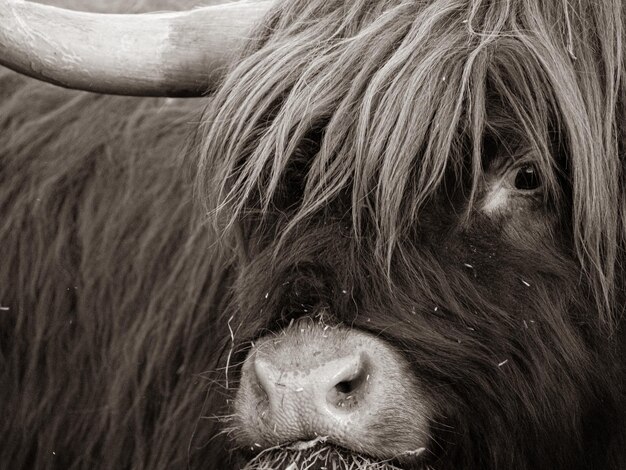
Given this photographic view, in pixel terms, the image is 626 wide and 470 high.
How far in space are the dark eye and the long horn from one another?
0.75m

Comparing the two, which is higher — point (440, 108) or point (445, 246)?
point (440, 108)

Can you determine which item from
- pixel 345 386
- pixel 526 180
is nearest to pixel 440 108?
pixel 526 180

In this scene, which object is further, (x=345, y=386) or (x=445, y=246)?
(x=445, y=246)

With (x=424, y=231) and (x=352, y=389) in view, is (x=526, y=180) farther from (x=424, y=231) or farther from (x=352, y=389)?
(x=352, y=389)

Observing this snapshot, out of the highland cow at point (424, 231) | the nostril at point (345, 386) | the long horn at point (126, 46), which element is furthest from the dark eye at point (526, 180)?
the long horn at point (126, 46)

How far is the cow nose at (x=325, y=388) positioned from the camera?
198cm

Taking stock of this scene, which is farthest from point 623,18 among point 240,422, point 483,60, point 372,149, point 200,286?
point 200,286

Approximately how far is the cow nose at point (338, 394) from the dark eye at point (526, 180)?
432mm

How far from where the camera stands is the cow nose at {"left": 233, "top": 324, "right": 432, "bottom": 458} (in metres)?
1.99

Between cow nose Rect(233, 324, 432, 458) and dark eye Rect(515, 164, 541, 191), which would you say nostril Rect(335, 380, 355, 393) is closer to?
cow nose Rect(233, 324, 432, 458)

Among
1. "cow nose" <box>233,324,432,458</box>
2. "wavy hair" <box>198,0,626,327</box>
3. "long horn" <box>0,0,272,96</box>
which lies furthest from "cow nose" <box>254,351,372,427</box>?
"long horn" <box>0,0,272,96</box>

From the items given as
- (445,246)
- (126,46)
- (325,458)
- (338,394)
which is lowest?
(325,458)

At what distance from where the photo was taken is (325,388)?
1978mm

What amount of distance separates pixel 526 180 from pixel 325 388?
597 millimetres
